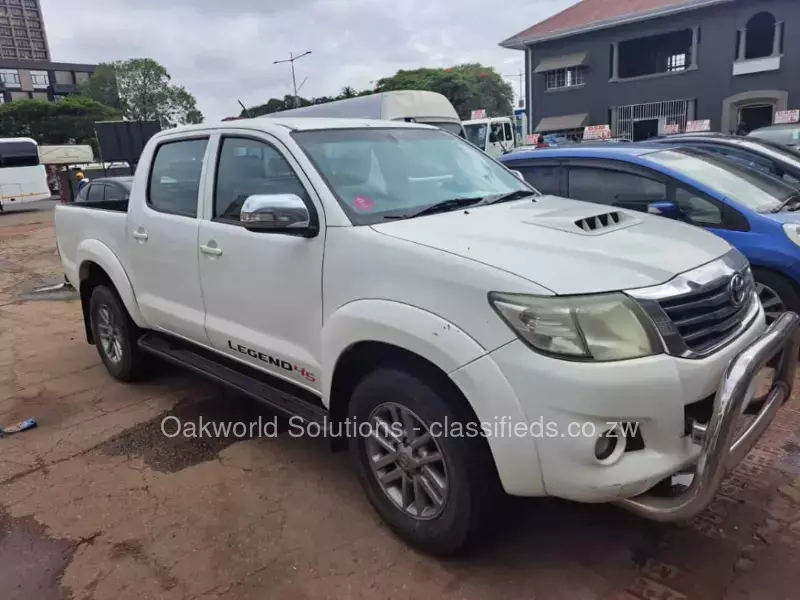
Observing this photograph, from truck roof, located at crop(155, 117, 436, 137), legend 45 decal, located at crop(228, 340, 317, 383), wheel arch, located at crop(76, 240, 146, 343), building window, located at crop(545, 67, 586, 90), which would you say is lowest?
legend 45 decal, located at crop(228, 340, 317, 383)

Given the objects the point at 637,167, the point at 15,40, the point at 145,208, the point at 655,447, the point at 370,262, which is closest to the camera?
the point at 655,447

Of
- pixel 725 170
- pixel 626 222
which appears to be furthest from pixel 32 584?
pixel 725 170

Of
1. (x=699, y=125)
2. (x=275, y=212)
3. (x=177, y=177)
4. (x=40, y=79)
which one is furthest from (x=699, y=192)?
(x=40, y=79)

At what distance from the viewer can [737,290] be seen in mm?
2666

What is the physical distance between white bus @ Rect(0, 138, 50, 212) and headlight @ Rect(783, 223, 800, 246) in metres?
31.2

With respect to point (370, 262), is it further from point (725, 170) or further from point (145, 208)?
point (725, 170)

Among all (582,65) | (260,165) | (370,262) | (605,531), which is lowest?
(605,531)

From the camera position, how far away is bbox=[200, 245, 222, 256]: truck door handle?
3.55 meters

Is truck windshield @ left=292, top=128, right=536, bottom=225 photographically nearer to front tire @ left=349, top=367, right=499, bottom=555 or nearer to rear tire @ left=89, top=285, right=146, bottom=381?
front tire @ left=349, top=367, right=499, bottom=555

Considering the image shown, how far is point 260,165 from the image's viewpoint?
136 inches

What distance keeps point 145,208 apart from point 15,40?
130991 millimetres

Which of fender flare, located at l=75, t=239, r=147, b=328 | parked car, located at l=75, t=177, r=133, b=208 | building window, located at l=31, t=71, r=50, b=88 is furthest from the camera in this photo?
building window, located at l=31, t=71, r=50, b=88

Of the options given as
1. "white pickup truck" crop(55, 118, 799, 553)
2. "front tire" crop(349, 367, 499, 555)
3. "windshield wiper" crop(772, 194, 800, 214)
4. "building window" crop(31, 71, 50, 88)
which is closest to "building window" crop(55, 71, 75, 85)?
"building window" crop(31, 71, 50, 88)

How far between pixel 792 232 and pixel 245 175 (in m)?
3.84
